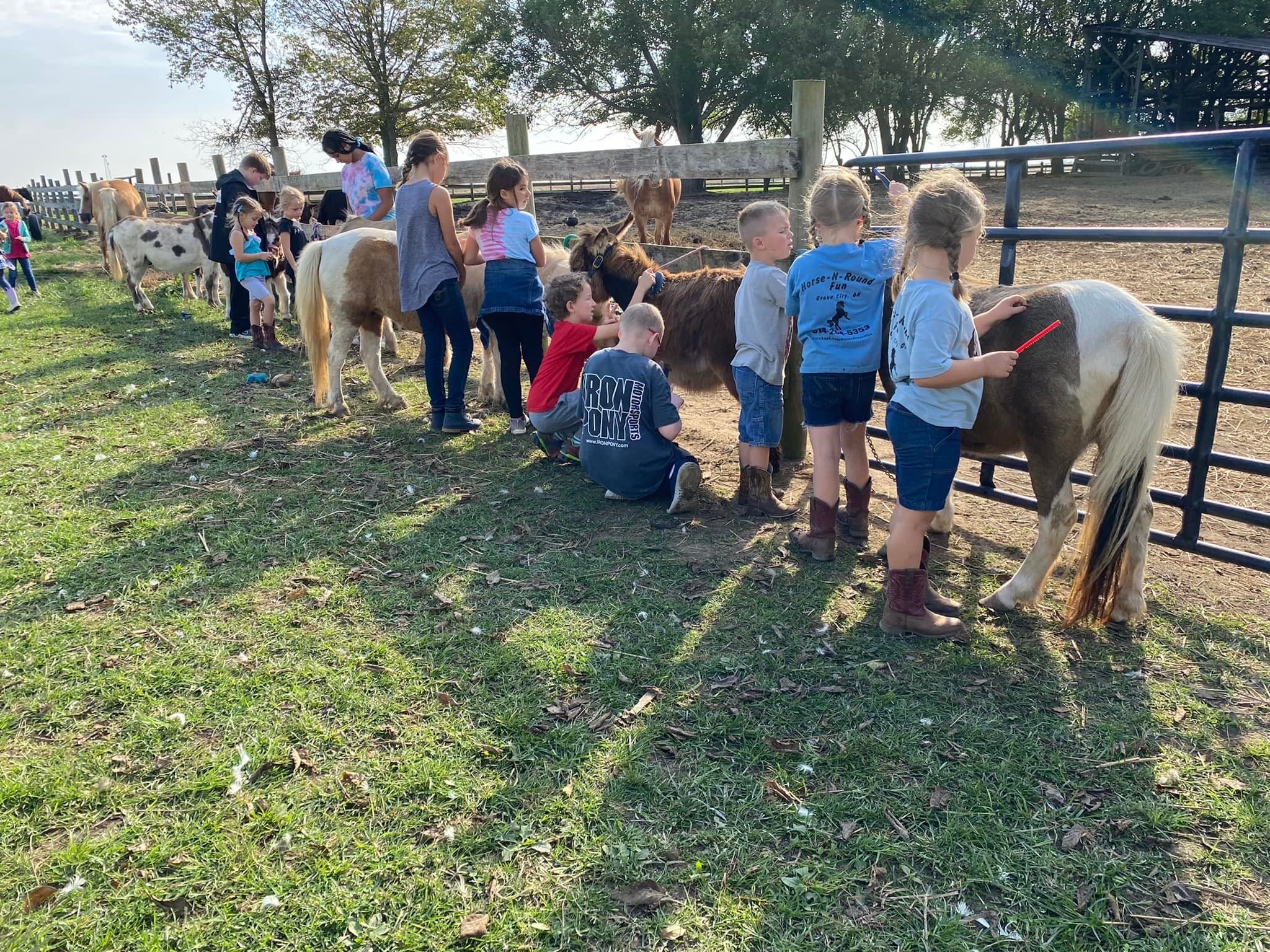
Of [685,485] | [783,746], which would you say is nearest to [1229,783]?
[783,746]

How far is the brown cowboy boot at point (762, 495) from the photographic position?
4805mm

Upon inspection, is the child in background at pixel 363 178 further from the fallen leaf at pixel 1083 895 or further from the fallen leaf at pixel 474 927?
the fallen leaf at pixel 1083 895

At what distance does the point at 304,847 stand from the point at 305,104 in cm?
3364

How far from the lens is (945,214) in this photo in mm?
3037

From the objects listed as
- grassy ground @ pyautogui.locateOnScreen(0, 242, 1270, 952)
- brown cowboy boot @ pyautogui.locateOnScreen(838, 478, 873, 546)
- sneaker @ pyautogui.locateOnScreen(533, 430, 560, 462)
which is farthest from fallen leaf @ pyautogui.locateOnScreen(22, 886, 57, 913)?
sneaker @ pyautogui.locateOnScreen(533, 430, 560, 462)

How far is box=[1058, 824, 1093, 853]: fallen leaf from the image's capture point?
232 cm

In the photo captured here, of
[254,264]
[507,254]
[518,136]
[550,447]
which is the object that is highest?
[518,136]

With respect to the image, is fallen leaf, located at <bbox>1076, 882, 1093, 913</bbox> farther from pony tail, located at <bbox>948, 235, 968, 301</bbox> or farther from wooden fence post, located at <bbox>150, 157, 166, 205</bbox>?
wooden fence post, located at <bbox>150, 157, 166, 205</bbox>

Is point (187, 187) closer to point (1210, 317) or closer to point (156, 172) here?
point (156, 172)

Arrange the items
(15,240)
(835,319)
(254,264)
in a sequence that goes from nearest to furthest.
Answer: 1. (835,319)
2. (254,264)
3. (15,240)

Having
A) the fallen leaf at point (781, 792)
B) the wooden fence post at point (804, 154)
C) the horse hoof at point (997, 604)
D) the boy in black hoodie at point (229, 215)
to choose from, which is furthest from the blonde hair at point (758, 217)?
the boy in black hoodie at point (229, 215)

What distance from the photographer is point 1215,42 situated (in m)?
24.8

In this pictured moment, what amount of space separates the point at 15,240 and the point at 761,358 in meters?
15.4

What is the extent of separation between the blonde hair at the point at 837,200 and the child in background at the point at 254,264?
26.2ft
